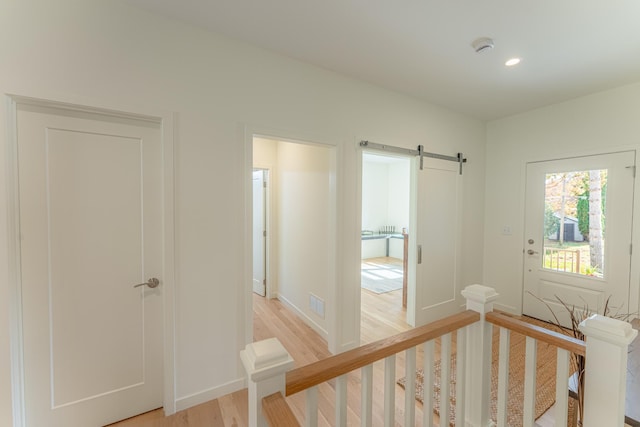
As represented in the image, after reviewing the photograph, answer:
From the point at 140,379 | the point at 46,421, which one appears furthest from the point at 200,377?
the point at 46,421

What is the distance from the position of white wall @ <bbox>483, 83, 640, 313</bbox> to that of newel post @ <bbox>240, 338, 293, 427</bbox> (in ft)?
12.4

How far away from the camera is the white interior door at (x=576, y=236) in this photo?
Result: 2758 millimetres

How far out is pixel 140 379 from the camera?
6.05 feet

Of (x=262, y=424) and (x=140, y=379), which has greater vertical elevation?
(x=262, y=424)

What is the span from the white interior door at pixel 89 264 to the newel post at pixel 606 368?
240 centimetres

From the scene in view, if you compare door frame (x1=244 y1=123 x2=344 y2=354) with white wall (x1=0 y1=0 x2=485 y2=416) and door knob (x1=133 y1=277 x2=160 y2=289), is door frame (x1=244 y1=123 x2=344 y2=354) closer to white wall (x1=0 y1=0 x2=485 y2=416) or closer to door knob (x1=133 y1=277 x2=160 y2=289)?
white wall (x1=0 y1=0 x2=485 y2=416)

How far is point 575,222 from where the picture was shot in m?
3.04

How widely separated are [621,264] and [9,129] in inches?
202

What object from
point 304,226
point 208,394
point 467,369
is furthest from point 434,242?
point 208,394

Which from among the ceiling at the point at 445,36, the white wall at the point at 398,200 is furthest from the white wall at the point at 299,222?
the white wall at the point at 398,200

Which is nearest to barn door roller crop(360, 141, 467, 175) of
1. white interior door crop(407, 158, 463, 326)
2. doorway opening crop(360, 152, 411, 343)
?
white interior door crop(407, 158, 463, 326)

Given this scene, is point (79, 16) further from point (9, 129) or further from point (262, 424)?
point (262, 424)

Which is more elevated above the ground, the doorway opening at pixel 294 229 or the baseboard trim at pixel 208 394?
the doorway opening at pixel 294 229

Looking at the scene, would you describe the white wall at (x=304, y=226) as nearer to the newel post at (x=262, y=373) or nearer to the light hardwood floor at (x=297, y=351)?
the light hardwood floor at (x=297, y=351)
